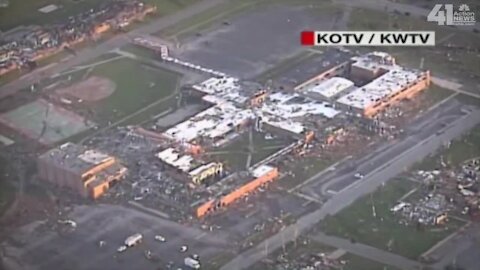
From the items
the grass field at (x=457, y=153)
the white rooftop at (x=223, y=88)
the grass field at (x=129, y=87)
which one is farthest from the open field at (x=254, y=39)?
the grass field at (x=457, y=153)

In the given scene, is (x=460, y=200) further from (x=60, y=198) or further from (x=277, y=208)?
(x=60, y=198)

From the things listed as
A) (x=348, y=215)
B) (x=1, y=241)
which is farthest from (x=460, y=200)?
(x=1, y=241)

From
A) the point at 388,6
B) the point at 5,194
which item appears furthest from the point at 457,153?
the point at 5,194

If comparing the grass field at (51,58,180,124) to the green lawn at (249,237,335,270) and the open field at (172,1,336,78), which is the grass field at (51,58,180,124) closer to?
the open field at (172,1,336,78)

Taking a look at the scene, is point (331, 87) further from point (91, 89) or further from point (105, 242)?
point (105, 242)

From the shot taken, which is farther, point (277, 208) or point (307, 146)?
point (307, 146)

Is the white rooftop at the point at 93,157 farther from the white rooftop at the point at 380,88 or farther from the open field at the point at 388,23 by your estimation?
the open field at the point at 388,23
